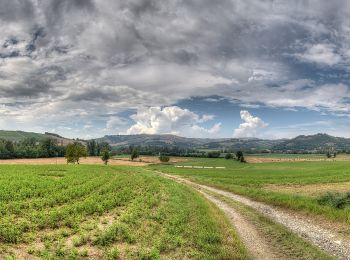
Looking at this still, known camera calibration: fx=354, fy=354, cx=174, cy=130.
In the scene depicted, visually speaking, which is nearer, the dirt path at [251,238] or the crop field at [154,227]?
the crop field at [154,227]

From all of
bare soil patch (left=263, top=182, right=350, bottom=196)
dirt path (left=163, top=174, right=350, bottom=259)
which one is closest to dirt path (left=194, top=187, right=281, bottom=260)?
dirt path (left=163, top=174, right=350, bottom=259)

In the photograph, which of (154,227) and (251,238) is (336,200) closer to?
(251,238)

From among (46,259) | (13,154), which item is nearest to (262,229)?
(46,259)

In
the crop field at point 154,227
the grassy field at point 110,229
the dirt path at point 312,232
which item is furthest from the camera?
the dirt path at point 312,232

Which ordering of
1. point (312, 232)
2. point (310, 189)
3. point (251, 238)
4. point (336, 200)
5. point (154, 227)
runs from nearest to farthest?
point (251, 238)
point (312, 232)
point (154, 227)
point (336, 200)
point (310, 189)

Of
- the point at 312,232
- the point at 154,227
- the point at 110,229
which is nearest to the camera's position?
the point at 110,229

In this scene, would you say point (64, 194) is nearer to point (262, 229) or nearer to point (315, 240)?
point (262, 229)

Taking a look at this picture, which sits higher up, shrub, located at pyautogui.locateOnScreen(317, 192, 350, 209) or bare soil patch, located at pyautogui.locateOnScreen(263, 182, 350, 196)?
shrub, located at pyautogui.locateOnScreen(317, 192, 350, 209)

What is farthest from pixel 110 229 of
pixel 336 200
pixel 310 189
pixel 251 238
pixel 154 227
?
pixel 310 189

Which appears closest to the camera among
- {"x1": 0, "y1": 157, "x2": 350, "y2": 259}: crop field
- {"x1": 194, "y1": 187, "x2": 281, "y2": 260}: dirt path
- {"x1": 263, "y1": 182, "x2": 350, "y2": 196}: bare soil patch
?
{"x1": 0, "y1": 157, "x2": 350, "y2": 259}: crop field

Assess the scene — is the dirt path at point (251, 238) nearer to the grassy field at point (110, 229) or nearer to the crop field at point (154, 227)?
the crop field at point (154, 227)

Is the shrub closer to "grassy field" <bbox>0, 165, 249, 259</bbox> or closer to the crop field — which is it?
the crop field

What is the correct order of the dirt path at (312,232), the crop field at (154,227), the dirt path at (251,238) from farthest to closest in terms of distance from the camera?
1. the dirt path at (312,232)
2. the dirt path at (251,238)
3. the crop field at (154,227)

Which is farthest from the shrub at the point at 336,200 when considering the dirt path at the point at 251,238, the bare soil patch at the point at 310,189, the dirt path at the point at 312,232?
the bare soil patch at the point at 310,189
